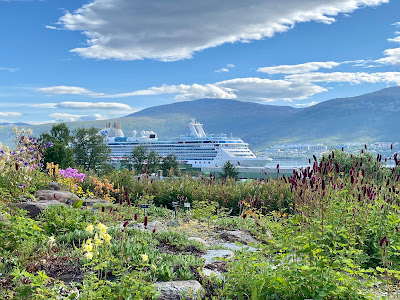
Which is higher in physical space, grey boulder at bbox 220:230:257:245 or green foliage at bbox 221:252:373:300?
green foliage at bbox 221:252:373:300

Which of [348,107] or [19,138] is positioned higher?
[348,107]

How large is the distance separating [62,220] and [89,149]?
44.6 meters

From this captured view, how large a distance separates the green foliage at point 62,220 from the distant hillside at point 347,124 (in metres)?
148

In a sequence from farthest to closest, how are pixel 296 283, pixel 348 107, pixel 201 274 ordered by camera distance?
1. pixel 348 107
2. pixel 201 274
3. pixel 296 283

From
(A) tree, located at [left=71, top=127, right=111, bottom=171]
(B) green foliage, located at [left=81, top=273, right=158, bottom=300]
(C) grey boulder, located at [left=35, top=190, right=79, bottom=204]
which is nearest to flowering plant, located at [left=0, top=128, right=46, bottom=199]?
(C) grey boulder, located at [left=35, top=190, right=79, bottom=204]

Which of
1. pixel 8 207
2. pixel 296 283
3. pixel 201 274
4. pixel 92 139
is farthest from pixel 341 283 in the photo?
pixel 92 139

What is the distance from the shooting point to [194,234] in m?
5.28

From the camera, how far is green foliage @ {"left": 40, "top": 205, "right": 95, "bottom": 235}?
4.50 metres

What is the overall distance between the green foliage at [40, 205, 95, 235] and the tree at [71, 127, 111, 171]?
134 feet

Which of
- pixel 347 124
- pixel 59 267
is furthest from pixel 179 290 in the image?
pixel 347 124

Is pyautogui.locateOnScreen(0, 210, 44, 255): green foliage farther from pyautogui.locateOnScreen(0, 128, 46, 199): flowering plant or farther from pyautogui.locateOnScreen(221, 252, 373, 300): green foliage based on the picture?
pyautogui.locateOnScreen(221, 252, 373, 300): green foliage

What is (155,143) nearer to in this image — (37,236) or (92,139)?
(92,139)

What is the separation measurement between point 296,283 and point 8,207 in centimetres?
411

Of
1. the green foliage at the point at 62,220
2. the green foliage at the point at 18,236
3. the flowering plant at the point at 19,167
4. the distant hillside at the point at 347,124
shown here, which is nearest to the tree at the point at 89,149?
the flowering plant at the point at 19,167
